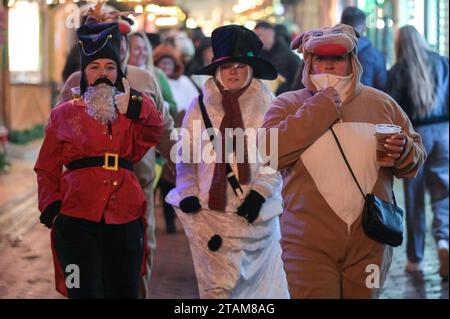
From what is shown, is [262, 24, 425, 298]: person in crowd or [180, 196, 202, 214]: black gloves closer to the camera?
[262, 24, 425, 298]: person in crowd

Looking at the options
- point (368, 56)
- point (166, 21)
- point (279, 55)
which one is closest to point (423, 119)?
point (368, 56)

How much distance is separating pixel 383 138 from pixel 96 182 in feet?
5.75

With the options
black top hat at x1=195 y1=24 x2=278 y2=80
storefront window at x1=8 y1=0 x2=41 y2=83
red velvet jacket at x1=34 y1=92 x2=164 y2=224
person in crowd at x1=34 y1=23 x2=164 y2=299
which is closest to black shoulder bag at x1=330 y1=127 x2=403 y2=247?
red velvet jacket at x1=34 y1=92 x2=164 y2=224

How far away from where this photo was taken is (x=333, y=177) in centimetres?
566

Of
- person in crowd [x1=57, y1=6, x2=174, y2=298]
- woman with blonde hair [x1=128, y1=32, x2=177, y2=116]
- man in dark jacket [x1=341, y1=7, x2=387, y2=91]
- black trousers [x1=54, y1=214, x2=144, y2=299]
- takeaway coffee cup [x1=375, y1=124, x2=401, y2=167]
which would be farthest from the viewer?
man in dark jacket [x1=341, y1=7, x2=387, y2=91]

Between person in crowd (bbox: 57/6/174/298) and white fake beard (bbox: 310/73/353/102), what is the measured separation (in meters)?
1.86

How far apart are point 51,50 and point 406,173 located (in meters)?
31.6

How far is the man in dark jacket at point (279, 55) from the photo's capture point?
11867 millimetres

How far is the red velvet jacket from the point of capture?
626 cm

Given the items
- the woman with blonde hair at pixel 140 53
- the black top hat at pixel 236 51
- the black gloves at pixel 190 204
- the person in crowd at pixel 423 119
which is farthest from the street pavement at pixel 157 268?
the black top hat at pixel 236 51

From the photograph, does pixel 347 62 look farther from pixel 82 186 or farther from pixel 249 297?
pixel 249 297

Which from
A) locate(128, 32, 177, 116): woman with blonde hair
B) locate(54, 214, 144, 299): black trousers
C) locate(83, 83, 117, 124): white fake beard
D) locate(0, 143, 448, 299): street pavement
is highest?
locate(128, 32, 177, 116): woman with blonde hair

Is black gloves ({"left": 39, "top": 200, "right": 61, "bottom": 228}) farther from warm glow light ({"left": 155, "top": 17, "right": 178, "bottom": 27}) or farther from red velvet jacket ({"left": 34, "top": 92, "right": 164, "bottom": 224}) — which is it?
warm glow light ({"left": 155, "top": 17, "right": 178, "bottom": 27})

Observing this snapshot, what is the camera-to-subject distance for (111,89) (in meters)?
6.34
